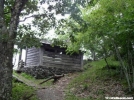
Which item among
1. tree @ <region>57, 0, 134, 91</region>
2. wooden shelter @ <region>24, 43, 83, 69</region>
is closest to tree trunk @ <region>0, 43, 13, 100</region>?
tree @ <region>57, 0, 134, 91</region>

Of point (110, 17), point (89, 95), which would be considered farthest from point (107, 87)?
point (110, 17)

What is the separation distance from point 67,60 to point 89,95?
936 cm

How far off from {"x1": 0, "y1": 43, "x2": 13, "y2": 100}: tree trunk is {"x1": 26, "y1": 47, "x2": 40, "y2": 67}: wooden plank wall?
33.2 ft

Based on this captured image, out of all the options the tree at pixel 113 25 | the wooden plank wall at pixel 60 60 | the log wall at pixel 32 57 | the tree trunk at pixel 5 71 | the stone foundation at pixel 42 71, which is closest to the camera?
the tree trunk at pixel 5 71

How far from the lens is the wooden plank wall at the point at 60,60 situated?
58.1 ft

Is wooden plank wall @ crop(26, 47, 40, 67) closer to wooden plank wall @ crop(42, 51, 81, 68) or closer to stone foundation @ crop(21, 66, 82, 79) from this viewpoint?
stone foundation @ crop(21, 66, 82, 79)

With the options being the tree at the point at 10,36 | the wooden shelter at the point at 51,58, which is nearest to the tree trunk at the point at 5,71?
the tree at the point at 10,36

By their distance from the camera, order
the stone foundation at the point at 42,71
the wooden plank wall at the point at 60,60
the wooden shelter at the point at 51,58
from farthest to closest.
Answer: the wooden plank wall at the point at 60,60 < the wooden shelter at the point at 51,58 < the stone foundation at the point at 42,71

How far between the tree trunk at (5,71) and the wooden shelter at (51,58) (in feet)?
32.0

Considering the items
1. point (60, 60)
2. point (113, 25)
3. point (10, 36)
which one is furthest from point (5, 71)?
point (60, 60)

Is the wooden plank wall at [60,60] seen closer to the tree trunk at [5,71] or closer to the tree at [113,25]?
the tree at [113,25]

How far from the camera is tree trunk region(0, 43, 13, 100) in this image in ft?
23.1

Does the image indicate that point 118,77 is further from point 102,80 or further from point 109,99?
point 109,99

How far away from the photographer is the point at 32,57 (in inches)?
738
